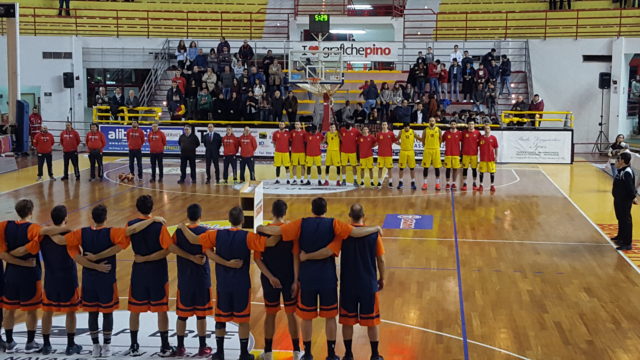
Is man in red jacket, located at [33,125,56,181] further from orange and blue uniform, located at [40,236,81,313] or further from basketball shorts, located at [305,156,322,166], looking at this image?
orange and blue uniform, located at [40,236,81,313]

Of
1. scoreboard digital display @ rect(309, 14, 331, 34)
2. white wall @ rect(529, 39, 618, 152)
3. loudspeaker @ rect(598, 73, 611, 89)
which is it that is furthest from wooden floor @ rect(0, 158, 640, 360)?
white wall @ rect(529, 39, 618, 152)

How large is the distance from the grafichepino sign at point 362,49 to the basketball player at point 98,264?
22.7 meters

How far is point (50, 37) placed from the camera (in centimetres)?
3288

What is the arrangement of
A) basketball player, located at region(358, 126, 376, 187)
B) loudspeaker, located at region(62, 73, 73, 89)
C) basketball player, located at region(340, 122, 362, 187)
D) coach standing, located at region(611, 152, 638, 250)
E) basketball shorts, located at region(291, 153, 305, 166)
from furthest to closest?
loudspeaker, located at region(62, 73, 73, 89), basketball shorts, located at region(291, 153, 305, 166), basketball player, located at region(340, 122, 362, 187), basketball player, located at region(358, 126, 376, 187), coach standing, located at region(611, 152, 638, 250)

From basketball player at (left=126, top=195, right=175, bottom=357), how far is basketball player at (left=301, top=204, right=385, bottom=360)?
153 centimetres

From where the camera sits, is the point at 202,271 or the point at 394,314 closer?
the point at 202,271

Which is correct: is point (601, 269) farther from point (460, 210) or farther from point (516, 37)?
point (516, 37)

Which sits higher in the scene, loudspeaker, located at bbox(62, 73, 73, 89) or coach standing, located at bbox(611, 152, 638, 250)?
loudspeaker, located at bbox(62, 73, 73, 89)

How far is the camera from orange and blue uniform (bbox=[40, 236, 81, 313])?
791 centimetres

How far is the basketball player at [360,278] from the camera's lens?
7.70 meters

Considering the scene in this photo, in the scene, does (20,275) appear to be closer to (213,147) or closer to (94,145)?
(213,147)

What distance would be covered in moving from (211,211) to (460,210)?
588 cm

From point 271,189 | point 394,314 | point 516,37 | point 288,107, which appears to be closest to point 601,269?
point 394,314

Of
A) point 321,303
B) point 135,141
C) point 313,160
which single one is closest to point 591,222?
point 313,160
